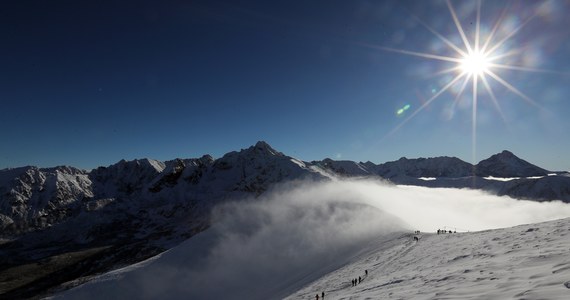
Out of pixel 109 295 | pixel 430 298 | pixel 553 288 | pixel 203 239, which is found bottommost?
pixel 109 295

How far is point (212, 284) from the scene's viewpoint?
56.6 meters

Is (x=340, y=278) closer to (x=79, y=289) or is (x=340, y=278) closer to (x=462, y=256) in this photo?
(x=462, y=256)

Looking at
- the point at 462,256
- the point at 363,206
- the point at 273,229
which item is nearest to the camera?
the point at 462,256

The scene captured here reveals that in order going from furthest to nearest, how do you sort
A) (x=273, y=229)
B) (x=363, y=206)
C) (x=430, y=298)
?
(x=363, y=206) → (x=273, y=229) → (x=430, y=298)

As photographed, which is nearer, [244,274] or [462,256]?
[462,256]

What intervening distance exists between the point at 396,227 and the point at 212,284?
33.6 metres

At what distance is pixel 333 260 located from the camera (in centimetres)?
5069

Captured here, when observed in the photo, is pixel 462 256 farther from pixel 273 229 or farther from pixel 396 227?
pixel 273 229

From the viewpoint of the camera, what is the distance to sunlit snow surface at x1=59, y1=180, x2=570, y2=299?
587 inches

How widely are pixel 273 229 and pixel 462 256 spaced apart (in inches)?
2193

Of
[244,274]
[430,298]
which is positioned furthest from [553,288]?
[244,274]

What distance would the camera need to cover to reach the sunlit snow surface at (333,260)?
1492 cm

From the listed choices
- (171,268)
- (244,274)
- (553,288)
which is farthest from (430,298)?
(171,268)

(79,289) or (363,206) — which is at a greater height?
(363,206)
